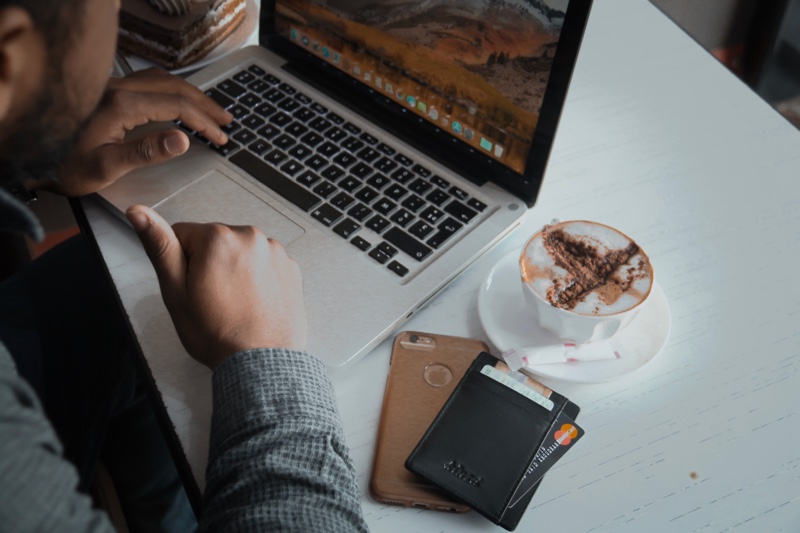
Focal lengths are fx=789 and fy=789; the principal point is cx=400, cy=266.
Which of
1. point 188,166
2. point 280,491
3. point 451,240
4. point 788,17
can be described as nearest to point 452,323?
point 451,240

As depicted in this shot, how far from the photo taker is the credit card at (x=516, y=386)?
72 cm

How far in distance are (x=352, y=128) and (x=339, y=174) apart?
0.08 meters

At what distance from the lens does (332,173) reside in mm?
911

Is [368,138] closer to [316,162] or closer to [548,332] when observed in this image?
[316,162]

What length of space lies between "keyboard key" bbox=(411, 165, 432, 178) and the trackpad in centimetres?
15

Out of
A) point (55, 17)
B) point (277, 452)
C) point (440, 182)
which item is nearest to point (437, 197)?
point (440, 182)

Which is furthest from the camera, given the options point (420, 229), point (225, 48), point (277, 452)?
point (225, 48)

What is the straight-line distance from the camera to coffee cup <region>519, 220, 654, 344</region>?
0.73m

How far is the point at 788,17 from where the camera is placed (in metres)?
1.96

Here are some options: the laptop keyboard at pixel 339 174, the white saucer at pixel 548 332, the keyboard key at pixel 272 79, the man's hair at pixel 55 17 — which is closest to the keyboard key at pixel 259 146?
the laptop keyboard at pixel 339 174

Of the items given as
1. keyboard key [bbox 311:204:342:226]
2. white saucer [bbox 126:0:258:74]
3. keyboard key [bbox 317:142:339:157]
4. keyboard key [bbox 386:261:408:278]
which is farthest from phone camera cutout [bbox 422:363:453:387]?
white saucer [bbox 126:0:258:74]

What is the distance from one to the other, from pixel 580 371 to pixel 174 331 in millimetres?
396

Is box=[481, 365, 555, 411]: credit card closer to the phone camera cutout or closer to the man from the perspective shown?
the phone camera cutout

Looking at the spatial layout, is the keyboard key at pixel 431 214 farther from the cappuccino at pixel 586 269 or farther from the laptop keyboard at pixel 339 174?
the cappuccino at pixel 586 269
